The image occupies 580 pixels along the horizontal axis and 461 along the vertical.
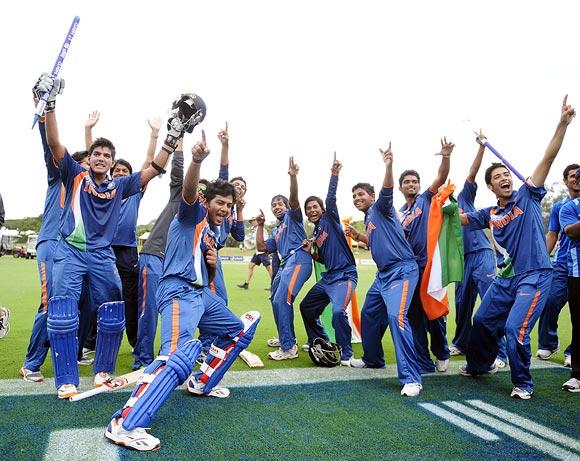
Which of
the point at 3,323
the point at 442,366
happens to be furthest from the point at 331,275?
the point at 3,323

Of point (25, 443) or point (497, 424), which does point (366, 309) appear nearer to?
point (497, 424)

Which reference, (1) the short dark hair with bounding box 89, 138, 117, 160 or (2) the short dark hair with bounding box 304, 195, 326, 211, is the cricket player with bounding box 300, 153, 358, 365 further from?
(1) the short dark hair with bounding box 89, 138, 117, 160

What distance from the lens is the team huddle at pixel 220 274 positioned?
12.3 ft

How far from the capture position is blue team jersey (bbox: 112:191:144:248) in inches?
210

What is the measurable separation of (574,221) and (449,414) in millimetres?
2724

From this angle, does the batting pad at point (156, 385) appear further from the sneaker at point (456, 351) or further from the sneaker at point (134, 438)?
the sneaker at point (456, 351)

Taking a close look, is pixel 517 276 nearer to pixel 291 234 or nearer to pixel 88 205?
pixel 291 234

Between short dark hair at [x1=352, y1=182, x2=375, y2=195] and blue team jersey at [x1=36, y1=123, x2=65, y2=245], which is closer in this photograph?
blue team jersey at [x1=36, y1=123, x2=65, y2=245]

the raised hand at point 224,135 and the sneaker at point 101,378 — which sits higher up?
the raised hand at point 224,135

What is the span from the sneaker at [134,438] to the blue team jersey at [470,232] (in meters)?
4.59

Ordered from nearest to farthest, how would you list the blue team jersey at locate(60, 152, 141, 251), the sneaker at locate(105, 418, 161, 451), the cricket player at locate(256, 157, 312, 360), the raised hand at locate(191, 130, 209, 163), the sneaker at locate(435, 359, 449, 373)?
the sneaker at locate(105, 418, 161, 451)
the raised hand at locate(191, 130, 209, 163)
the blue team jersey at locate(60, 152, 141, 251)
the sneaker at locate(435, 359, 449, 373)
the cricket player at locate(256, 157, 312, 360)

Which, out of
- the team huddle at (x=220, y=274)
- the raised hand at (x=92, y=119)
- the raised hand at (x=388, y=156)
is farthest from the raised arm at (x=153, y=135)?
the raised hand at (x=388, y=156)

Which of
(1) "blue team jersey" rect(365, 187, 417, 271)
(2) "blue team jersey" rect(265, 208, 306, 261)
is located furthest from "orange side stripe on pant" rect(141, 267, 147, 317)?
(1) "blue team jersey" rect(365, 187, 417, 271)

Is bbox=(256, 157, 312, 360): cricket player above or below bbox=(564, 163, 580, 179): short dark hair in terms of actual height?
below
